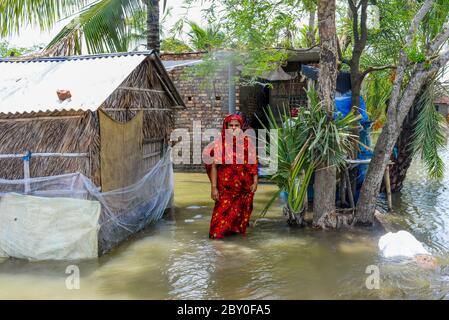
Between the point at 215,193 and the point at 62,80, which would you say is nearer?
the point at 62,80

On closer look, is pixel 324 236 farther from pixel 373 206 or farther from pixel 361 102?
pixel 361 102

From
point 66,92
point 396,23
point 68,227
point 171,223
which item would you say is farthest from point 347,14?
point 68,227

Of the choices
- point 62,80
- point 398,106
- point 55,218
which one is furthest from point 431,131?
point 55,218

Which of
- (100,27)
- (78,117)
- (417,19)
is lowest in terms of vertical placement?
(78,117)

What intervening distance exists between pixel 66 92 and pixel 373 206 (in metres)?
4.83

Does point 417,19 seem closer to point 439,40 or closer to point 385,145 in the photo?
point 439,40

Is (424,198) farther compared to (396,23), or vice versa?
(424,198)

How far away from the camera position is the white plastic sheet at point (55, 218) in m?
5.80

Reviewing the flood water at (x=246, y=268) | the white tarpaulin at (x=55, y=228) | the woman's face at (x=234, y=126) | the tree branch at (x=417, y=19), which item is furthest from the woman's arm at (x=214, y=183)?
the tree branch at (x=417, y=19)

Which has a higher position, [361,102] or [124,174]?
[361,102]

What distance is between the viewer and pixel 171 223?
794cm

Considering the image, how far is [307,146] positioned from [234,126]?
1.15m

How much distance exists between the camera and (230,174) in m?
6.82

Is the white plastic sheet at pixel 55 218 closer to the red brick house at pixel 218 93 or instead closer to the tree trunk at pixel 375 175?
the tree trunk at pixel 375 175
